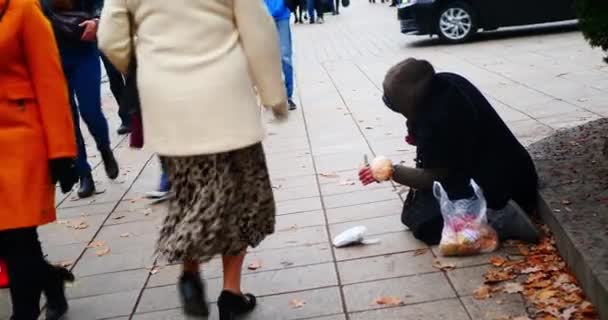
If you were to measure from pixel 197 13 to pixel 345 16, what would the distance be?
2905 centimetres

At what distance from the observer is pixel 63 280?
4.41m

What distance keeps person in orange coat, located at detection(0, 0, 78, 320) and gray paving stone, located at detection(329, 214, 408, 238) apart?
79.7 inches

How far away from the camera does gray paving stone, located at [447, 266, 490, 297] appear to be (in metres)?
4.30

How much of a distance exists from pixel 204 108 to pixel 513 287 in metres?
1.71

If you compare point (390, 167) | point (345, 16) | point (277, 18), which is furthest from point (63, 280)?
point (345, 16)

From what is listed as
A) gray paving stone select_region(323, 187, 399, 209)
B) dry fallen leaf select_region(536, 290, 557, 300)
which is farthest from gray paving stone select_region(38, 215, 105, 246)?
dry fallen leaf select_region(536, 290, 557, 300)

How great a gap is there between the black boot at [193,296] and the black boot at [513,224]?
1746 millimetres

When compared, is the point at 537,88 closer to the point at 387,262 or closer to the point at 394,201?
the point at 394,201

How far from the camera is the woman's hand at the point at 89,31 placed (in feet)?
21.6

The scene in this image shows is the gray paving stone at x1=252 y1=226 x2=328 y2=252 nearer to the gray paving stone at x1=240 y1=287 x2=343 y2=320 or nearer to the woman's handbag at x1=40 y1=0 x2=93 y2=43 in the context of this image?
the gray paving stone at x1=240 y1=287 x2=343 y2=320

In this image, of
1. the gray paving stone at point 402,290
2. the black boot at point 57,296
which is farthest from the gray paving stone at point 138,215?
the gray paving stone at point 402,290

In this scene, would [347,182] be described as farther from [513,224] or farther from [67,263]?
[67,263]

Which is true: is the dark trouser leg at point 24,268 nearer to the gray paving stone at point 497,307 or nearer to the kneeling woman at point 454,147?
the kneeling woman at point 454,147

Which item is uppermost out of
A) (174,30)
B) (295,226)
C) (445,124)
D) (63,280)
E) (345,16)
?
(174,30)
